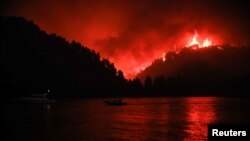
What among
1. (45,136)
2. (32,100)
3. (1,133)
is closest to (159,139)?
(45,136)

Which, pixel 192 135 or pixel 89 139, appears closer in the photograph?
pixel 89 139

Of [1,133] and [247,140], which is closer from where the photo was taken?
[247,140]

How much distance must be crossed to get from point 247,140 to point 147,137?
108 feet

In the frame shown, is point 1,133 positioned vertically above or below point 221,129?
below

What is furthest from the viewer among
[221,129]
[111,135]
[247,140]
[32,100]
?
[32,100]

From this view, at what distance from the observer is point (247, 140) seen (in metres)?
25.3

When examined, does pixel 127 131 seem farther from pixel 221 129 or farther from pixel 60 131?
pixel 221 129

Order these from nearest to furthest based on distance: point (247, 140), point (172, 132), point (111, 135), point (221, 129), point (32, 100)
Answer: point (221, 129), point (247, 140), point (111, 135), point (172, 132), point (32, 100)

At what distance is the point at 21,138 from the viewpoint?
56.3m

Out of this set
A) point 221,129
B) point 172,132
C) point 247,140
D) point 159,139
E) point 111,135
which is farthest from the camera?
point 172,132

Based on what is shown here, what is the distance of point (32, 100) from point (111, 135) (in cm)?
12946

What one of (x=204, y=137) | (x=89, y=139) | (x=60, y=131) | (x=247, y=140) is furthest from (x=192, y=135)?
(x=247, y=140)

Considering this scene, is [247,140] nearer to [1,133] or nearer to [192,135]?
[192,135]

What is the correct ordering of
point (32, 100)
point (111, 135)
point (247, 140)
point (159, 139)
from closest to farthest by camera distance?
point (247, 140) < point (159, 139) < point (111, 135) < point (32, 100)
